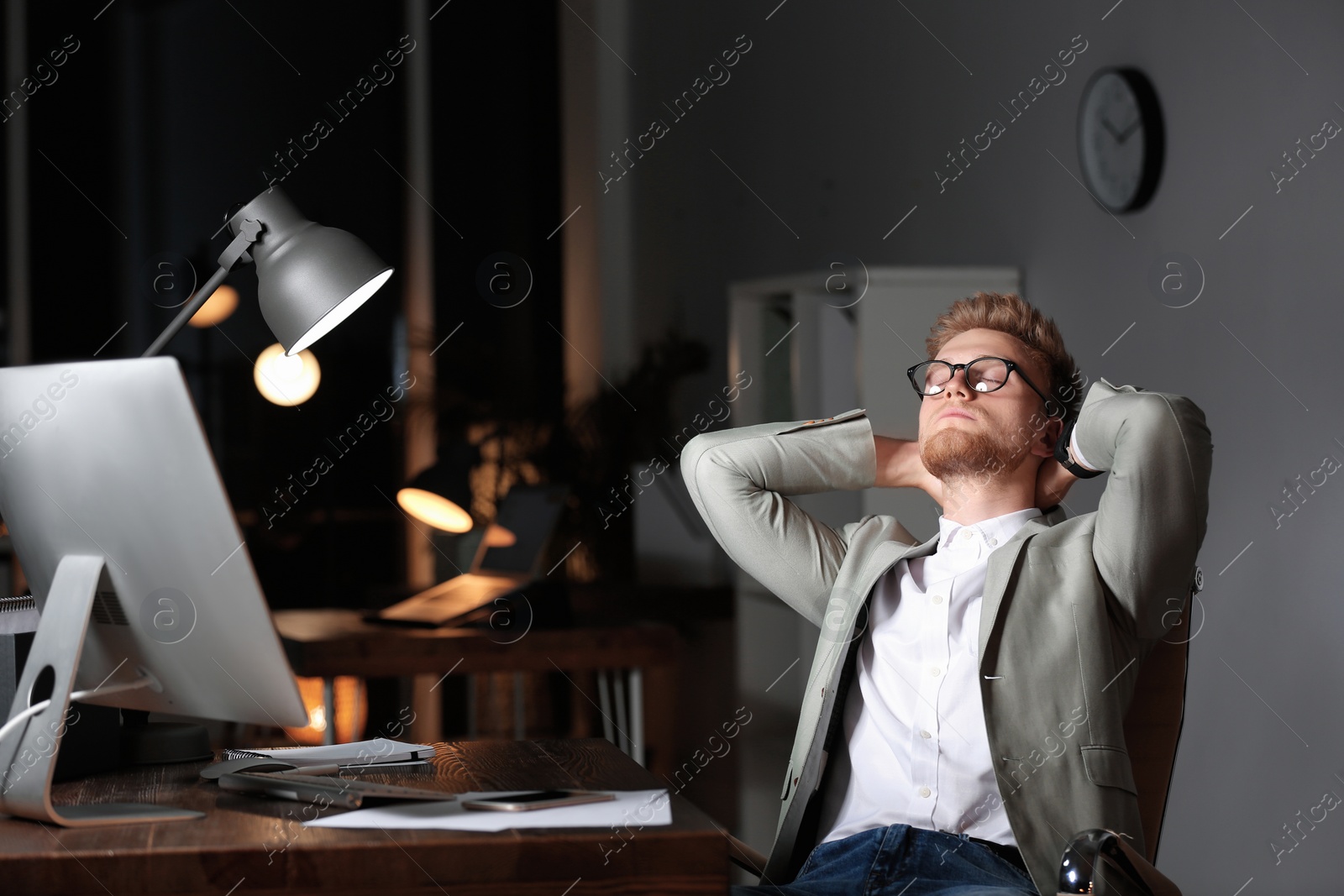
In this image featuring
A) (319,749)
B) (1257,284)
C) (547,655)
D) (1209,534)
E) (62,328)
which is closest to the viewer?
(319,749)

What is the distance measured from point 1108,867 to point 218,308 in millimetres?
4869

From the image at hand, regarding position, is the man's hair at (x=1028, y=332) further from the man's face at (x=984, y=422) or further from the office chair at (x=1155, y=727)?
the office chair at (x=1155, y=727)

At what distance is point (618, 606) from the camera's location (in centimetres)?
385

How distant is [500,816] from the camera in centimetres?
108

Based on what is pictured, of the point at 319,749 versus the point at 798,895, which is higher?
the point at 319,749

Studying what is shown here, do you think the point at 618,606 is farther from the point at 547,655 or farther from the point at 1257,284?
the point at 1257,284

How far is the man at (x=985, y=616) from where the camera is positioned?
58.1 inches

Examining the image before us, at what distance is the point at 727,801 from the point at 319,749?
284 centimetres

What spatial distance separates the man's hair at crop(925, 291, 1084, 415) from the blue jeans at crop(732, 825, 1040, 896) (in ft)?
2.10

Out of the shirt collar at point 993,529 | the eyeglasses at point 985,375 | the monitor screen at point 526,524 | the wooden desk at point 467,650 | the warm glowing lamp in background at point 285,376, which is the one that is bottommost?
the shirt collar at point 993,529

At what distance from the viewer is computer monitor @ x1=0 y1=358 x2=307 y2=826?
1095mm

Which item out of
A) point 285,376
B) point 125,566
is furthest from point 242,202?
point 125,566

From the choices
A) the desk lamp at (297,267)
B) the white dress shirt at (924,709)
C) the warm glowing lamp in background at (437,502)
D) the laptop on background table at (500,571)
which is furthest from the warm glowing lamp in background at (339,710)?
the desk lamp at (297,267)

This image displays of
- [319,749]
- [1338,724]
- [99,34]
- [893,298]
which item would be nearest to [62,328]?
[99,34]
